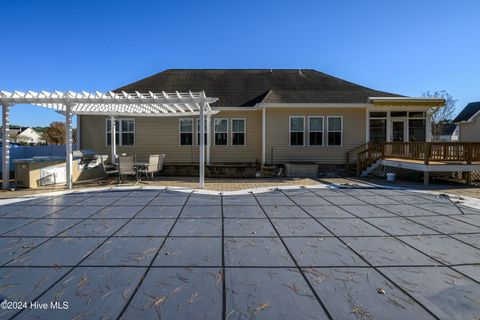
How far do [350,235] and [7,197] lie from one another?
890 cm

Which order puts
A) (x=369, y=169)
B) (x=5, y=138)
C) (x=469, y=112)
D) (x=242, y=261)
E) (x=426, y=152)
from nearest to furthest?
(x=242, y=261) → (x=5, y=138) → (x=426, y=152) → (x=369, y=169) → (x=469, y=112)

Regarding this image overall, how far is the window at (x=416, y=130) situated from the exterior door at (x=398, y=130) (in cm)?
33

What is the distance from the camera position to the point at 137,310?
273 centimetres

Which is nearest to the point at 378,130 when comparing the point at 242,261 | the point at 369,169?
the point at 369,169

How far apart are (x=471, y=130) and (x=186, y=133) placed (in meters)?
21.4

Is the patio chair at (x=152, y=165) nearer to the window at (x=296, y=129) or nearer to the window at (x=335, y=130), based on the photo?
the window at (x=296, y=129)

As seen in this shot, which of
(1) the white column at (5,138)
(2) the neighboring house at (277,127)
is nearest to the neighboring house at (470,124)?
(2) the neighboring house at (277,127)

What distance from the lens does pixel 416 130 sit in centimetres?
1542

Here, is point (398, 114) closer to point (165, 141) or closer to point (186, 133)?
point (186, 133)

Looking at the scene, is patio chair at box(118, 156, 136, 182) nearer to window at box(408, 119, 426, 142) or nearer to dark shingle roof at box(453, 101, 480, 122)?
window at box(408, 119, 426, 142)

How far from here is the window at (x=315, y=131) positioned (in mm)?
15109

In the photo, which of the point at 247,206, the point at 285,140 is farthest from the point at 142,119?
the point at 247,206

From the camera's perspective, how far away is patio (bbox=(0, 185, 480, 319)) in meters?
2.82

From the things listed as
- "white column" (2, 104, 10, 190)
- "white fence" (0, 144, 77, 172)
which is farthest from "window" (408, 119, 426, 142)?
"white fence" (0, 144, 77, 172)
